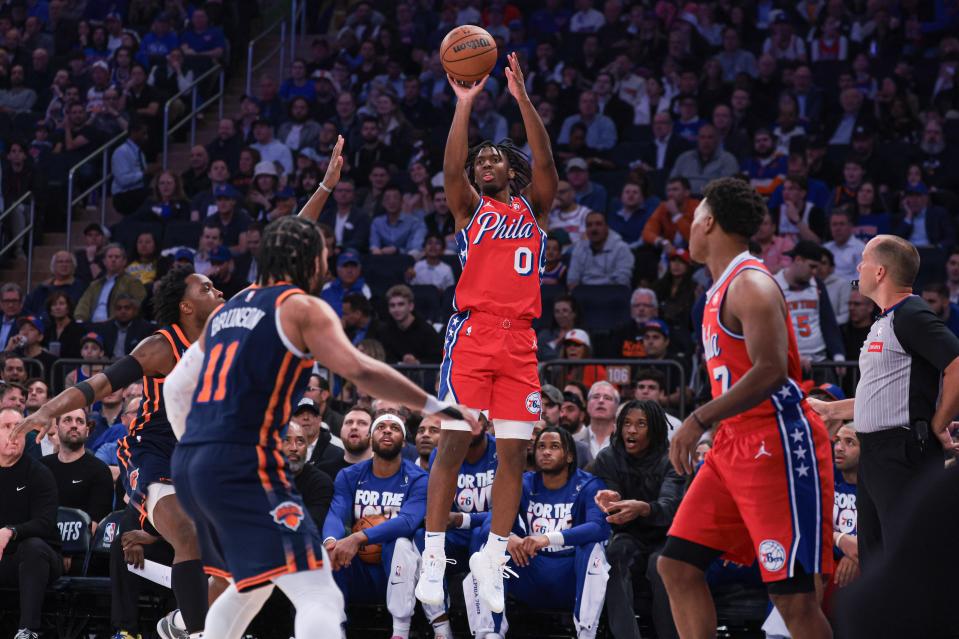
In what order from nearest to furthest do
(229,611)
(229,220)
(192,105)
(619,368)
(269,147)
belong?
(229,611) → (619,368) → (229,220) → (269,147) → (192,105)

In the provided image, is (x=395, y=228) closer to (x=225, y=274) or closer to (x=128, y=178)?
(x=225, y=274)

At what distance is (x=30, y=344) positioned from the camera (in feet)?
41.5

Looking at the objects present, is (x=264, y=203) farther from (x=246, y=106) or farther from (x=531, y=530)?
(x=531, y=530)

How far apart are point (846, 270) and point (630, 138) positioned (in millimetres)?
4081

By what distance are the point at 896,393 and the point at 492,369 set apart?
2095 millimetres

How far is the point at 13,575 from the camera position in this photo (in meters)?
9.23

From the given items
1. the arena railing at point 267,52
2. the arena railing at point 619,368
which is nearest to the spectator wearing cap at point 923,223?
the arena railing at point 619,368

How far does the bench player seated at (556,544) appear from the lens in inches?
317

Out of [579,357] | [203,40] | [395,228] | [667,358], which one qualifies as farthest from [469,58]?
[203,40]

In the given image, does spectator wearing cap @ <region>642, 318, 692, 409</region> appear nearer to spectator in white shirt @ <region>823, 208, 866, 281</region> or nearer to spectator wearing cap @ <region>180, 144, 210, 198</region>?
spectator in white shirt @ <region>823, 208, 866, 281</region>

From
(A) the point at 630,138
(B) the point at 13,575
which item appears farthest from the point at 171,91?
(B) the point at 13,575

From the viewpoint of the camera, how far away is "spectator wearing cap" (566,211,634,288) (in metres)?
12.6

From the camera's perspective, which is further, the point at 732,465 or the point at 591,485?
the point at 591,485

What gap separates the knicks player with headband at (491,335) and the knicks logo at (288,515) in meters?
1.96
